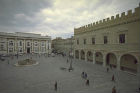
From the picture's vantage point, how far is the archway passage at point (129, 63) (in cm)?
1659

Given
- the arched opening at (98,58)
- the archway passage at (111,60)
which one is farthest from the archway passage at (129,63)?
the arched opening at (98,58)

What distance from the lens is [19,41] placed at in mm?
49312

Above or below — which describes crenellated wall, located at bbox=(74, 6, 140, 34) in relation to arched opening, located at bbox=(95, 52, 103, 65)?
above

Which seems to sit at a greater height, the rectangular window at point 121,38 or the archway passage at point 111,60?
the rectangular window at point 121,38

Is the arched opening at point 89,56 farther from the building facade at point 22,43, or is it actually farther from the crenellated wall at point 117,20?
the building facade at point 22,43

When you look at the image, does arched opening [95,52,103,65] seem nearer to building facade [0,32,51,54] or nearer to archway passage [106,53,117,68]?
archway passage [106,53,117,68]

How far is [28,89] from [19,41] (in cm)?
4706

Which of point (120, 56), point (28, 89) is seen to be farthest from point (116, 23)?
point (28, 89)

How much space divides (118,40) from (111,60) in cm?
605

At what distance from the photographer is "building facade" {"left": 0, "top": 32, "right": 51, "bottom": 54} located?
44.4m

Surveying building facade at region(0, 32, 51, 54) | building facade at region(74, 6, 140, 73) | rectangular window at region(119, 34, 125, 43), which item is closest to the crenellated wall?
building facade at region(74, 6, 140, 73)

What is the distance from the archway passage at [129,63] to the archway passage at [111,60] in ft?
6.08

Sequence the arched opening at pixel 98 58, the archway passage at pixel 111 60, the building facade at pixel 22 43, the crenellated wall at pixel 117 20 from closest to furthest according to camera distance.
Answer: the crenellated wall at pixel 117 20, the archway passage at pixel 111 60, the arched opening at pixel 98 58, the building facade at pixel 22 43

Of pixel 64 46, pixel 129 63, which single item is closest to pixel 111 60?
pixel 129 63
